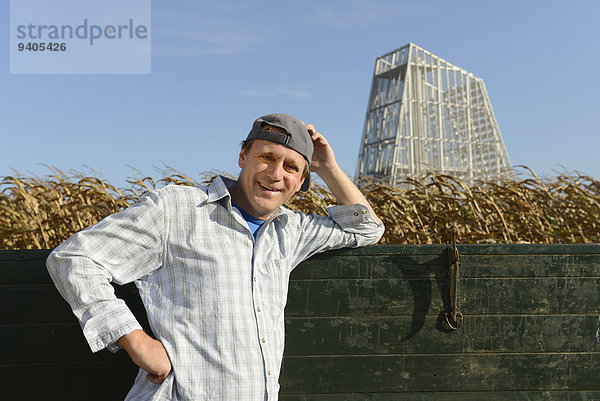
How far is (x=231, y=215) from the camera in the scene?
6.64 ft

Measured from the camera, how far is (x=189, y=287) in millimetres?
1926

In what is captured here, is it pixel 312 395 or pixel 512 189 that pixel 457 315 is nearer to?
pixel 312 395

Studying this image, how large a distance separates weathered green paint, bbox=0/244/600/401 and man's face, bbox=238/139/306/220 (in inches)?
21.3

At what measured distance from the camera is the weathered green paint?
247 centimetres

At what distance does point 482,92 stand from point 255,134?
28628 mm

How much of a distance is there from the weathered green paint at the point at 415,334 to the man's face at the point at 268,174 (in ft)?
1.77

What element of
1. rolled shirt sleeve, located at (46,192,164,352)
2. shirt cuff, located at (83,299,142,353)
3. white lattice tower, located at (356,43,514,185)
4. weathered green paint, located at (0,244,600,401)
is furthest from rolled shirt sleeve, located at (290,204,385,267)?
white lattice tower, located at (356,43,514,185)

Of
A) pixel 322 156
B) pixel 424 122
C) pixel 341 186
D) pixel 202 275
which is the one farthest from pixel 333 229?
pixel 424 122

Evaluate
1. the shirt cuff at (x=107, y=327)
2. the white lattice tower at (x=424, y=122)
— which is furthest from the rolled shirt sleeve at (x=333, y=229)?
the white lattice tower at (x=424, y=122)

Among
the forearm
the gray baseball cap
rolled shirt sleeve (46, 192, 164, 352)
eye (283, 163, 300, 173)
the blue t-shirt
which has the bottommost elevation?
rolled shirt sleeve (46, 192, 164, 352)

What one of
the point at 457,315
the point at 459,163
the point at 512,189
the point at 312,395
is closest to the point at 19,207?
the point at 312,395

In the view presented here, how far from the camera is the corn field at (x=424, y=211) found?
12.1 feet

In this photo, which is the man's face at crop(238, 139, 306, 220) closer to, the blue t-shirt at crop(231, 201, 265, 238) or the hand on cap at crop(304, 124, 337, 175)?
the blue t-shirt at crop(231, 201, 265, 238)

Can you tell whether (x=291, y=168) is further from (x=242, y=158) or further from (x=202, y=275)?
(x=202, y=275)
